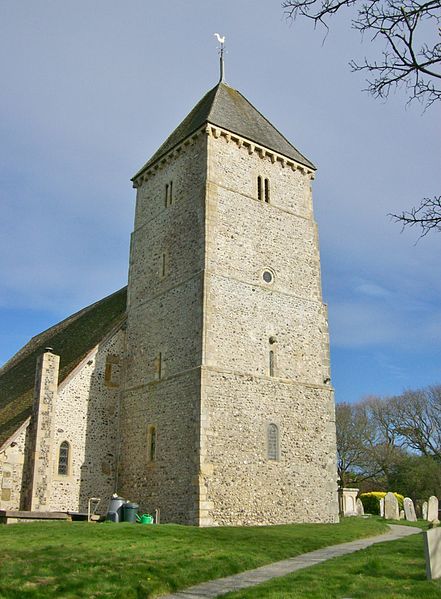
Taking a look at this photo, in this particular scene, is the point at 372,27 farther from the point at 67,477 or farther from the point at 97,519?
the point at 67,477

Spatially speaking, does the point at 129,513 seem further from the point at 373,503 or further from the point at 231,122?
the point at 373,503

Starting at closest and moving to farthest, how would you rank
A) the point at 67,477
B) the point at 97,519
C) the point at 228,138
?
1. the point at 97,519
2. the point at 67,477
3. the point at 228,138

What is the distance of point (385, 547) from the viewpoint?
13.3 metres

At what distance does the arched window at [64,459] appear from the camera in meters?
20.7

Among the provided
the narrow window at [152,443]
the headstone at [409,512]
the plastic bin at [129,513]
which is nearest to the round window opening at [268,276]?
the narrow window at [152,443]

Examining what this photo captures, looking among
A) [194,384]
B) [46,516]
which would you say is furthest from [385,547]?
[46,516]

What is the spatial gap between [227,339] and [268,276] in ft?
11.2

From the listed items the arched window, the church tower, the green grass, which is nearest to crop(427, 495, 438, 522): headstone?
the church tower

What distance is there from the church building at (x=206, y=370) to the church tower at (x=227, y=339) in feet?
0.18

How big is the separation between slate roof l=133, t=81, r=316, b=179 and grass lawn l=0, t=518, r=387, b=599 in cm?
1488

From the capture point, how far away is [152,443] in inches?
816

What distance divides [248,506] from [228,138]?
44.4 feet

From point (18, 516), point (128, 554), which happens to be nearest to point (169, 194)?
point (18, 516)

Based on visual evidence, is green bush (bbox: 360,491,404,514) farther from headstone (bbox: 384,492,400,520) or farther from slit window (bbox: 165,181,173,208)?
slit window (bbox: 165,181,173,208)
